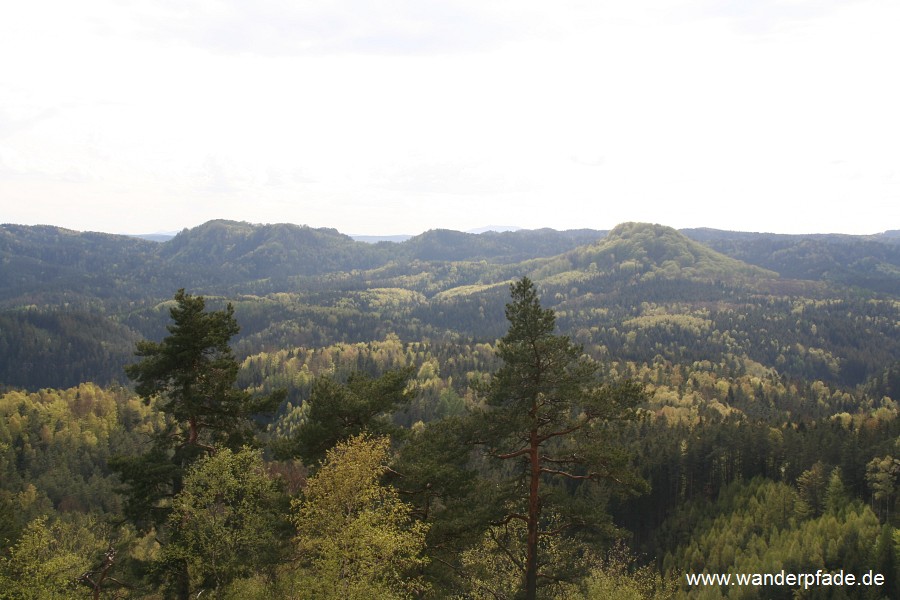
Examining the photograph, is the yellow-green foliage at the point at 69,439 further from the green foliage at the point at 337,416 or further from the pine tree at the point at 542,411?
the pine tree at the point at 542,411

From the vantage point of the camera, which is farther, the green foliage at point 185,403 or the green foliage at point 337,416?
the green foliage at point 337,416

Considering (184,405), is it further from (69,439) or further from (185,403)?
(69,439)

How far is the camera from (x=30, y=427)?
15512cm

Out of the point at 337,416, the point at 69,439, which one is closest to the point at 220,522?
the point at 337,416

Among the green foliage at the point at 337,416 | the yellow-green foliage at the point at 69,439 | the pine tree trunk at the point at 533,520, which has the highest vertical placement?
the green foliage at the point at 337,416

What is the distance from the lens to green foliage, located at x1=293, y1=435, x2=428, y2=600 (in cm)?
2053

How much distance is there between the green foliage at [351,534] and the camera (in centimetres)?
2053

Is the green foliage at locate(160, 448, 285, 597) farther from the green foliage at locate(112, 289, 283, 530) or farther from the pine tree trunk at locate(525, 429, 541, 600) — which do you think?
the pine tree trunk at locate(525, 429, 541, 600)

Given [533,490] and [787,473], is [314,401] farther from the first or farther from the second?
[787,473]

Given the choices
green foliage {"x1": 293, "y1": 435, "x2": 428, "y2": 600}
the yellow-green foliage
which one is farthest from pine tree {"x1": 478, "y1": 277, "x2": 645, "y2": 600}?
the yellow-green foliage

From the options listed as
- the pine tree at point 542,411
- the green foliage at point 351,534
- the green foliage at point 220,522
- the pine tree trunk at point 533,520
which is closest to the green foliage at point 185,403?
the green foliage at point 220,522

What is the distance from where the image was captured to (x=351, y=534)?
2108cm

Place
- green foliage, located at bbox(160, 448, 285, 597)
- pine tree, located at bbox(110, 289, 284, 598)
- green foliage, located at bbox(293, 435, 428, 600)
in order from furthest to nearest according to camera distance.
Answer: pine tree, located at bbox(110, 289, 284, 598) < green foliage, located at bbox(160, 448, 285, 597) < green foliage, located at bbox(293, 435, 428, 600)

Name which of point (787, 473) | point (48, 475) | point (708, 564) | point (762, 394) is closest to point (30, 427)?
point (48, 475)
